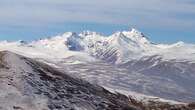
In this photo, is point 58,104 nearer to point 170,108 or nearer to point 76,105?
point 76,105

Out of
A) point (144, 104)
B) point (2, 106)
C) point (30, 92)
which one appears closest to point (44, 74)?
point (30, 92)

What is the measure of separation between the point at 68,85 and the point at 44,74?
109 cm

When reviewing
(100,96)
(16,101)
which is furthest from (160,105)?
(16,101)

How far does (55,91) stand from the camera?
18.9 meters

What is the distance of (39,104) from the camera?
17.5 meters

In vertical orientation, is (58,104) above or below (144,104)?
below

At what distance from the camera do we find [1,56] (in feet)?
70.6

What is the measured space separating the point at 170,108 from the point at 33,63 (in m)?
7.71

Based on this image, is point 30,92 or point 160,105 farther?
point 160,105

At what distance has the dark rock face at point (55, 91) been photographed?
59.1ft

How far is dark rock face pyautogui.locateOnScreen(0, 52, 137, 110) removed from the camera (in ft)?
59.1

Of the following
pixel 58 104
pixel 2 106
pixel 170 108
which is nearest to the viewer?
pixel 2 106

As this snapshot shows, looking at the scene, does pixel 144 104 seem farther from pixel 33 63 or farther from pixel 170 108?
pixel 33 63

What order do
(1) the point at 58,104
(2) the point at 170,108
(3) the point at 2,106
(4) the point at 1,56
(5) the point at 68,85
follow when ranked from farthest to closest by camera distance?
(2) the point at 170,108
(4) the point at 1,56
(5) the point at 68,85
(1) the point at 58,104
(3) the point at 2,106
